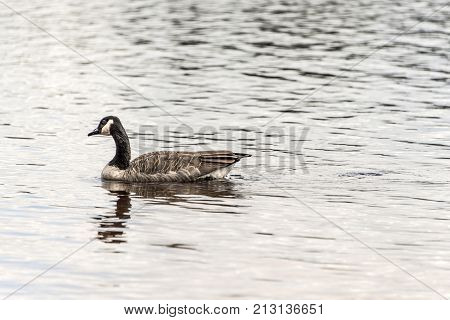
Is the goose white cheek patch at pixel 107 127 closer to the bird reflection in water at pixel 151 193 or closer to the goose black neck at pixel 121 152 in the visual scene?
the goose black neck at pixel 121 152

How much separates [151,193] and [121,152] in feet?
5.52

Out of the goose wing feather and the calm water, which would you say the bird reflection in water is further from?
the goose wing feather

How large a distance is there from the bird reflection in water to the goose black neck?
53cm

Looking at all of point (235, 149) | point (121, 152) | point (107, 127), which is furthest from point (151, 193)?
point (235, 149)

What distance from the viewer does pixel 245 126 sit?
1051 inches

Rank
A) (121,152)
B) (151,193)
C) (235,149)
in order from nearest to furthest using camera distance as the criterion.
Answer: (151,193)
(121,152)
(235,149)

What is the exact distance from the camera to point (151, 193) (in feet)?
64.8

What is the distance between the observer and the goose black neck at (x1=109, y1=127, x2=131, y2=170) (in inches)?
823

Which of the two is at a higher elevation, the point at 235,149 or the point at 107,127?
the point at 107,127

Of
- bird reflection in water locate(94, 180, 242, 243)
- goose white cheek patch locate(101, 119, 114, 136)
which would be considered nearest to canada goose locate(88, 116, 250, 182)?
bird reflection in water locate(94, 180, 242, 243)

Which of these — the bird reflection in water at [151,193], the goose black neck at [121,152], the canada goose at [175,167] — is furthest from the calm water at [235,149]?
the goose black neck at [121,152]

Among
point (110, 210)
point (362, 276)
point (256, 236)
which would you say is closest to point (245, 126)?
point (110, 210)

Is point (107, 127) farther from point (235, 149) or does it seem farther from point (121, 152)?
point (235, 149)

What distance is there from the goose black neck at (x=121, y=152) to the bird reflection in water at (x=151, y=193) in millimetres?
533
